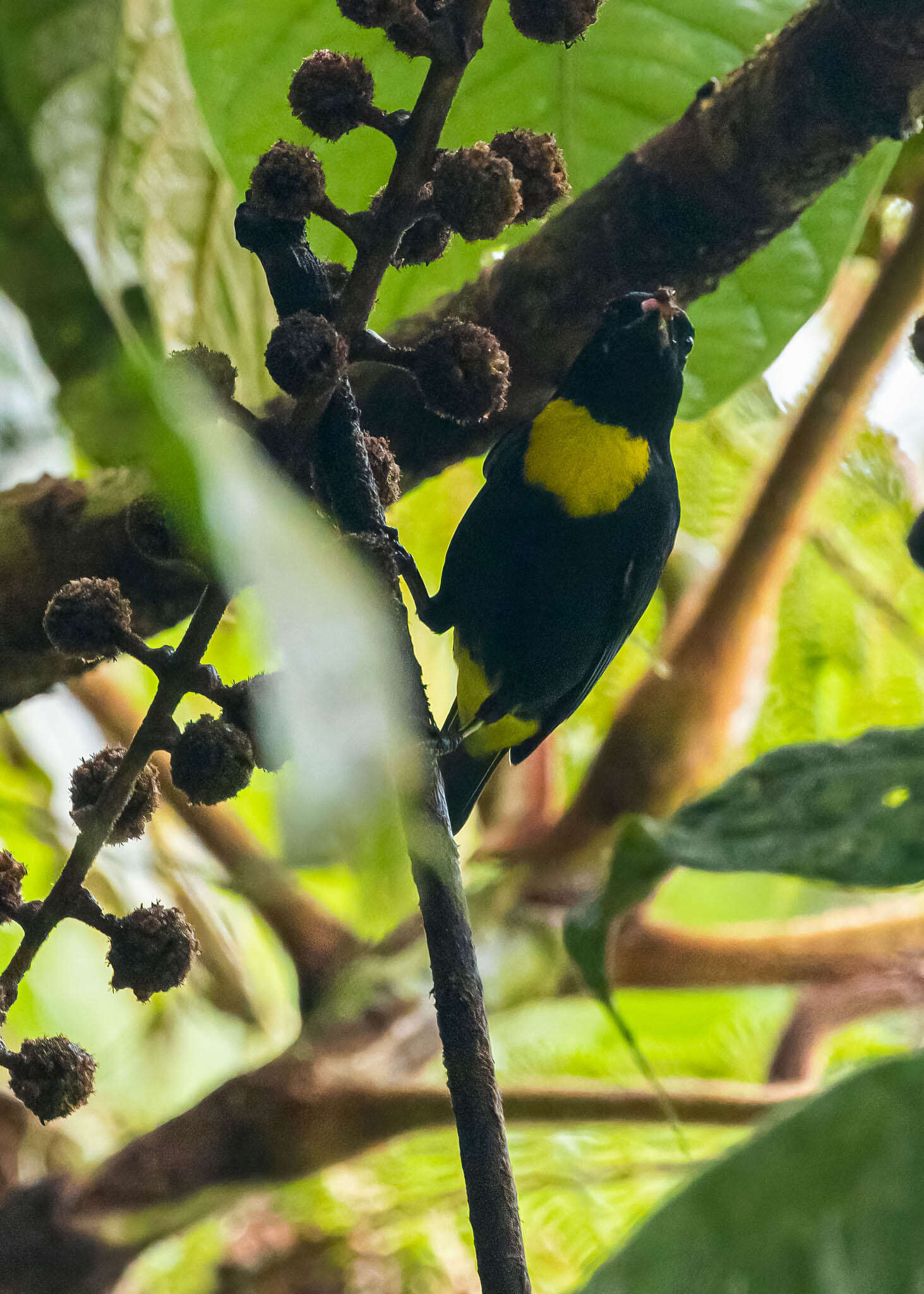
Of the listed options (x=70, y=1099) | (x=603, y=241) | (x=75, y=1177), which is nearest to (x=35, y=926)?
(x=70, y=1099)

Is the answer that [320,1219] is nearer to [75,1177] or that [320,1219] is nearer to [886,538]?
[75,1177]

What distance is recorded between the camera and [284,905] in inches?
44.4

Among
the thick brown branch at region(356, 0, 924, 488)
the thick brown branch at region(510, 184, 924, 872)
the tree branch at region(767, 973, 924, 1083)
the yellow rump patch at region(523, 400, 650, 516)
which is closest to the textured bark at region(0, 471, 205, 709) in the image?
the thick brown branch at region(356, 0, 924, 488)

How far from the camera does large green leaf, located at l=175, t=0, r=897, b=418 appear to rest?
76cm

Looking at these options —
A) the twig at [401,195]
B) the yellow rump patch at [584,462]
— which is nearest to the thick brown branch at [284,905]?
the yellow rump patch at [584,462]

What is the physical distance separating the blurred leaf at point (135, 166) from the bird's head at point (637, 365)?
0.80 ft

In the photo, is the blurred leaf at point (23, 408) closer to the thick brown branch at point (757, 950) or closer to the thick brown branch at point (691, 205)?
the thick brown branch at point (691, 205)

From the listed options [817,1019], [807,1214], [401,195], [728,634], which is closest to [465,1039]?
[807,1214]

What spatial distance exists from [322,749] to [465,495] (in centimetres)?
110

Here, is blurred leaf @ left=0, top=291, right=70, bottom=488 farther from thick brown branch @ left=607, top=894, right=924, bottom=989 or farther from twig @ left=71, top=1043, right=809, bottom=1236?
thick brown branch @ left=607, top=894, right=924, bottom=989

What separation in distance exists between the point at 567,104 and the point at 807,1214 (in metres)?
0.73

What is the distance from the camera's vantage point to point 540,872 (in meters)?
1.19

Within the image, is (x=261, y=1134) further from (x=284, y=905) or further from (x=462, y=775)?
(x=462, y=775)

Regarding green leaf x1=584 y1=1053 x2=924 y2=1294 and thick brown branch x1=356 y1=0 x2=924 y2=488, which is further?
thick brown branch x1=356 y1=0 x2=924 y2=488
